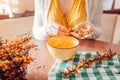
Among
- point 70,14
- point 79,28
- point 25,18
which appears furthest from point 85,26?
point 25,18

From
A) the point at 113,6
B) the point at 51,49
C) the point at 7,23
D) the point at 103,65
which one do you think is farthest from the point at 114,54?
the point at 113,6

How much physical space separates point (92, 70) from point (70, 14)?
540 millimetres

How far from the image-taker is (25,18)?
54.6 inches

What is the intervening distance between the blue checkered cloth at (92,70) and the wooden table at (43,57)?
0.11ft

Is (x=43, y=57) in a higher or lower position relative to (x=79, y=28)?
lower

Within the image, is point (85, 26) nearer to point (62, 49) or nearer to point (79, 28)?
point (79, 28)

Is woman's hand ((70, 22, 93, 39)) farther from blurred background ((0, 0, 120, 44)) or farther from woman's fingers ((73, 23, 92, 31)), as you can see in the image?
blurred background ((0, 0, 120, 44))

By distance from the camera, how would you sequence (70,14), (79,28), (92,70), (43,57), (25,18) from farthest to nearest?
1. (25,18)
2. (70,14)
3. (79,28)
4. (43,57)
5. (92,70)

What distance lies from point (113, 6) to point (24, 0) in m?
0.75

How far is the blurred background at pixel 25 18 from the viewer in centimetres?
131

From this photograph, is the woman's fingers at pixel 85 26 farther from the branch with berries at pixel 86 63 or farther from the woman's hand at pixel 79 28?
the branch with berries at pixel 86 63

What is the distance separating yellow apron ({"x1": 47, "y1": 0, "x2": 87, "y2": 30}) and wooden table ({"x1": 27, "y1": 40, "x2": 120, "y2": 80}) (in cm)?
21

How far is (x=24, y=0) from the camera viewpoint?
1.51 meters

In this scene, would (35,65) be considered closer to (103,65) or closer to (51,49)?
(51,49)
